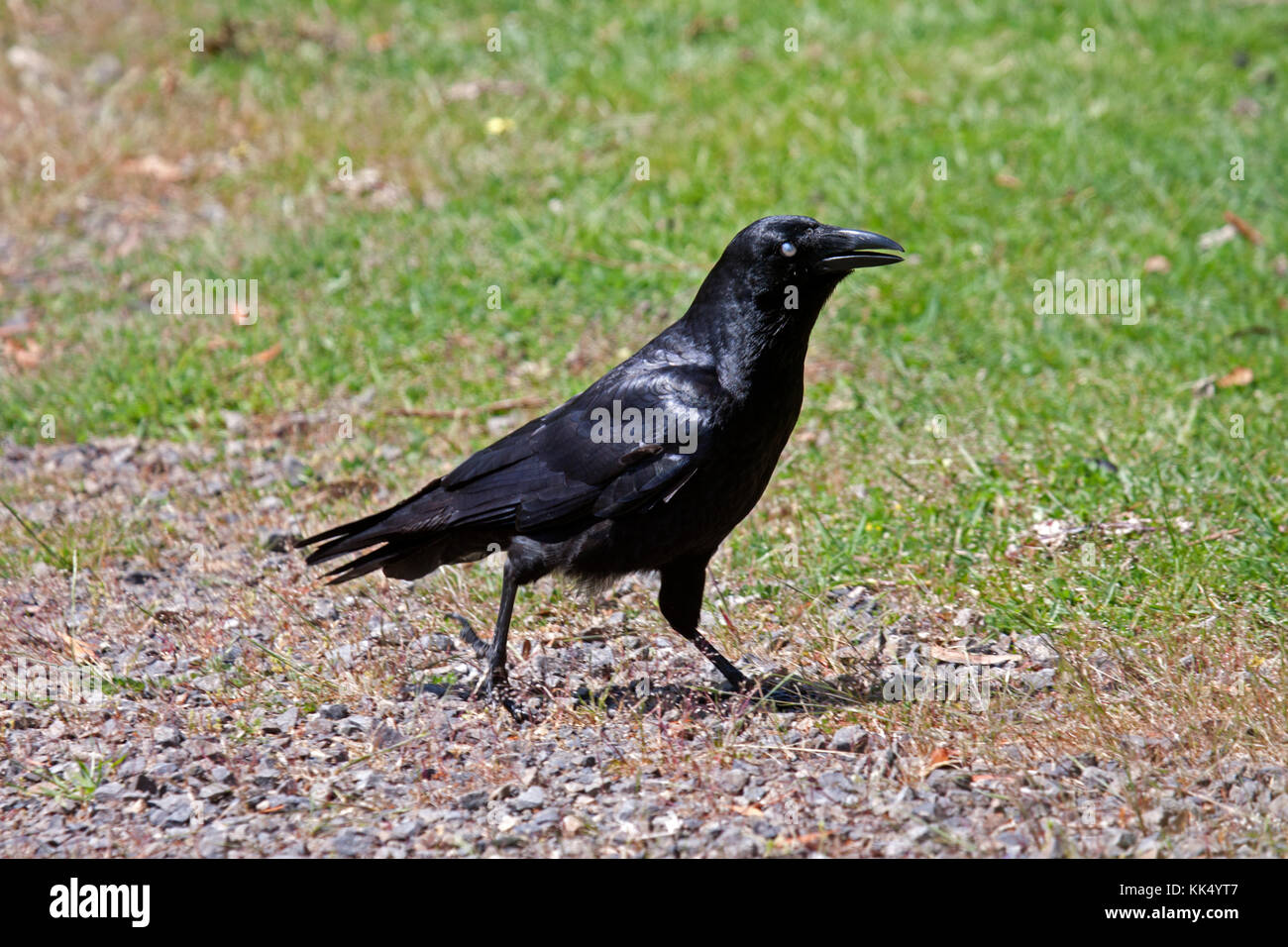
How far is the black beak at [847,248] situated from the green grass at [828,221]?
1.31 metres

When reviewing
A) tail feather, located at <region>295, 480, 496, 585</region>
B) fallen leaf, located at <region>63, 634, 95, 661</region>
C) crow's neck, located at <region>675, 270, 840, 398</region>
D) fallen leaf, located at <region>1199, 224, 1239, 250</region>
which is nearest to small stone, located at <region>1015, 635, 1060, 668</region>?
crow's neck, located at <region>675, 270, 840, 398</region>

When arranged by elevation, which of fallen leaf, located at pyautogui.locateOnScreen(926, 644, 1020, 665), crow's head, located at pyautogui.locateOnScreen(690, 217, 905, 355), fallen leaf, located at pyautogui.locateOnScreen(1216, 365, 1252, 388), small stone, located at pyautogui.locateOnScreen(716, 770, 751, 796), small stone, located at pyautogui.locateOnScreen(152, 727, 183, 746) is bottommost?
small stone, located at pyautogui.locateOnScreen(716, 770, 751, 796)

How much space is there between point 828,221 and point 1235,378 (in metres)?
2.38

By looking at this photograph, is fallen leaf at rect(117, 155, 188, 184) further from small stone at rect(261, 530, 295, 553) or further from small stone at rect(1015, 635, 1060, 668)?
small stone at rect(1015, 635, 1060, 668)

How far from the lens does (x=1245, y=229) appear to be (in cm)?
764

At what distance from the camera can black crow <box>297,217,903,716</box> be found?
163 inches

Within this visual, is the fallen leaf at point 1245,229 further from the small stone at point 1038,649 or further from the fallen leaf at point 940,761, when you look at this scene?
the fallen leaf at point 940,761

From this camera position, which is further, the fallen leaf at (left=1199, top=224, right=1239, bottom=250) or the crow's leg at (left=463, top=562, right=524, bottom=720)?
the fallen leaf at (left=1199, top=224, right=1239, bottom=250)

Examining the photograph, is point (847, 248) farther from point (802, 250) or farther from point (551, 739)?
point (551, 739)

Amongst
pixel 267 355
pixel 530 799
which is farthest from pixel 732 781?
pixel 267 355

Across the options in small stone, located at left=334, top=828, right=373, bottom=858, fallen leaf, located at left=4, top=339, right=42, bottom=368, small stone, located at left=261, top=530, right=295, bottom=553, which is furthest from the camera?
fallen leaf, located at left=4, top=339, right=42, bottom=368

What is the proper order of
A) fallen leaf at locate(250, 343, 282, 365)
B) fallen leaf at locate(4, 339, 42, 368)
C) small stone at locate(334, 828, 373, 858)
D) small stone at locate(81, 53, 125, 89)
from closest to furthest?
small stone at locate(334, 828, 373, 858) → fallen leaf at locate(250, 343, 282, 365) → fallen leaf at locate(4, 339, 42, 368) → small stone at locate(81, 53, 125, 89)

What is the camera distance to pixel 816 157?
8.34 meters

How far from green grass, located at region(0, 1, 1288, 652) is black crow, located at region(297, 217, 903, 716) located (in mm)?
933
